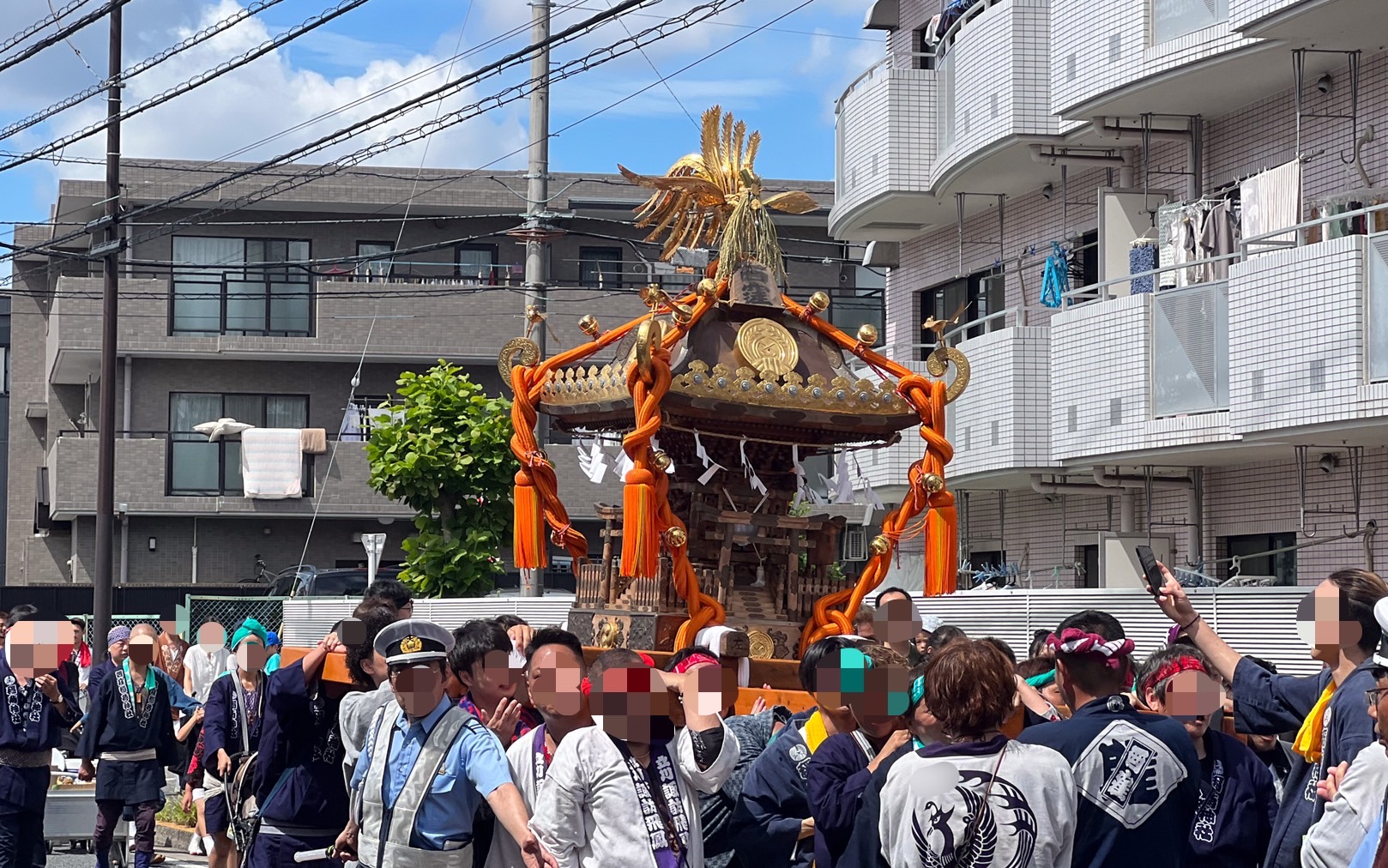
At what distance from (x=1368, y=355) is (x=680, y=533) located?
530cm

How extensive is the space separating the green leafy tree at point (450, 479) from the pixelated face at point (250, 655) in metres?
12.9

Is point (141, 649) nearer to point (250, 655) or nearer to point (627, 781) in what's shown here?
point (250, 655)

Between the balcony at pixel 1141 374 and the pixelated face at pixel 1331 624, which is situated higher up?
the balcony at pixel 1141 374

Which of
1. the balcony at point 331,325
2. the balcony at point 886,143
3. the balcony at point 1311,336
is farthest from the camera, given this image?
the balcony at point 331,325

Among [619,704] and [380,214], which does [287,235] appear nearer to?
[380,214]

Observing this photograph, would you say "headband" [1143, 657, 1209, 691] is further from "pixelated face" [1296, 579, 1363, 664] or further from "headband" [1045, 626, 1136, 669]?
"headband" [1045, 626, 1136, 669]

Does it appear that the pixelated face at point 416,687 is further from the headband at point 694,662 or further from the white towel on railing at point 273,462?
the white towel on railing at point 273,462

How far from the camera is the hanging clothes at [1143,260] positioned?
54.6 ft

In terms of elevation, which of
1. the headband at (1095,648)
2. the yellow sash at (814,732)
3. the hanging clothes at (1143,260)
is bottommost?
the yellow sash at (814,732)

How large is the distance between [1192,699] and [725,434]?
8.02m

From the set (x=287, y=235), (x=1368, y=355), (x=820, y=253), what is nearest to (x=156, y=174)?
(x=287, y=235)

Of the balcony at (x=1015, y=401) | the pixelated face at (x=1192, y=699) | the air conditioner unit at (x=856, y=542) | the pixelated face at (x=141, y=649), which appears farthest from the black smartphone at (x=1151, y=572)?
the air conditioner unit at (x=856, y=542)

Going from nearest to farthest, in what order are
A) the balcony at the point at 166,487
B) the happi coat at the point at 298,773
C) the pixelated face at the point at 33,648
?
the happi coat at the point at 298,773, the pixelated face at the point at 33,648, the balcony at the point at 166,487

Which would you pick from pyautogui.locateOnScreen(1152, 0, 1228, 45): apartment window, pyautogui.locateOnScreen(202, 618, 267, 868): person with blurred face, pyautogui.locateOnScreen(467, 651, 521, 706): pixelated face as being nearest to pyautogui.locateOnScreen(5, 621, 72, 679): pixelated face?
pyautogui.locateOnScreen(202, 618, 267, 868): person with blurred face
